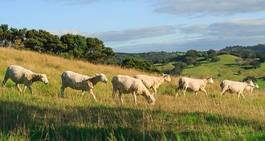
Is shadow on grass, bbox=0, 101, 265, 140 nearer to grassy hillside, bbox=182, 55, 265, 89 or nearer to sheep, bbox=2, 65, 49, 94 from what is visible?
sheep, bbox=2, 65, 49, 94

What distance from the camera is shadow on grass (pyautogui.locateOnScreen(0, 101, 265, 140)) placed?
496 inches

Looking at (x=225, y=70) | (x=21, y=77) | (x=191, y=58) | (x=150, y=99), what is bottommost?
(x=225, y=70)

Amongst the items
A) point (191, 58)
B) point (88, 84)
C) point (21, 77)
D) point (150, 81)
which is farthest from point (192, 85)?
point (191, 58)

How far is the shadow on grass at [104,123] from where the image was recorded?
1259 centimetres

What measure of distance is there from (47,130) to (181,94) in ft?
55.4

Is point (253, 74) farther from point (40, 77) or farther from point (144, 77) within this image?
point (40, 77)

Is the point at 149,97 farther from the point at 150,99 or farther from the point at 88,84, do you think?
the point at 88,84

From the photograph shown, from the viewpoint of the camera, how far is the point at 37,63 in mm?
35969

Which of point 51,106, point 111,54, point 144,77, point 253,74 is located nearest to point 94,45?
point 111,54

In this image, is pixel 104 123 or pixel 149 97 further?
pixel 149 97

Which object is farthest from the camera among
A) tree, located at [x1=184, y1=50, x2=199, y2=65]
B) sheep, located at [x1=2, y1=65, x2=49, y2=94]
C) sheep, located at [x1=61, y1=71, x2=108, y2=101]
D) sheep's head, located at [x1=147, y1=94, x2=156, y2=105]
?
tree, located at [x1=184, y1=50, x2=199, y2=65]

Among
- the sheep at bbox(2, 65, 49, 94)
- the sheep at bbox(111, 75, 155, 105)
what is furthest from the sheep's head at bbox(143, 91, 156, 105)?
the sheep at bbox(2, 65, 49, 94)

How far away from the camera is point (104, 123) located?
14445 millimetres

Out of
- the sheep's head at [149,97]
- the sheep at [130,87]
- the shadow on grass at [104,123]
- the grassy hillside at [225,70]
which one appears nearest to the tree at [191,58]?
the grassy hillside at [225,70]
